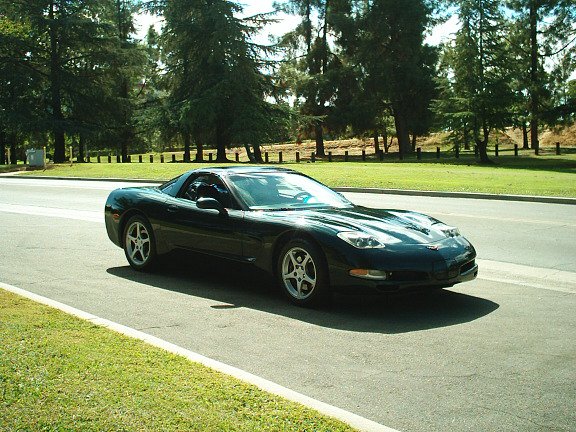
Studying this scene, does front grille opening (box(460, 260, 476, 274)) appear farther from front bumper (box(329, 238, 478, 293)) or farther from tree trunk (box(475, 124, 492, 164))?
tree trunk (box(475, 124, 492, 164))

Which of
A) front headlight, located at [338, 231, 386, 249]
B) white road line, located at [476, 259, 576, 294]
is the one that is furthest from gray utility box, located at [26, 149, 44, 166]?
front headlight, located at [338, 231, 386, 249]

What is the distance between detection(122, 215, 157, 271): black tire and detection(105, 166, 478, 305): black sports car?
0.5 inches

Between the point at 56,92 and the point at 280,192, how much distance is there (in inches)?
1794

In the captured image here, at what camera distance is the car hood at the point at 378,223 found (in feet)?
22.4

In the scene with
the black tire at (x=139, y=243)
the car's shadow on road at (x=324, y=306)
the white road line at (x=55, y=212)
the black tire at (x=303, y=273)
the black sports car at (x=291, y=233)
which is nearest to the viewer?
the car's shadow on road at (x=324, y=306)

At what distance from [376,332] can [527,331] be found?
1.27 metres

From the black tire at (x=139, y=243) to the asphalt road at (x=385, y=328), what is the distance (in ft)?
0.68

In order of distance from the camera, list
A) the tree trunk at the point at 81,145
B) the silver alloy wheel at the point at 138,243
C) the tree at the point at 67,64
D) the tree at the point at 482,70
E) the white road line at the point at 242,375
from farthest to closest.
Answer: the tree trunk at the point at 81,145 < the tree at the point at 67,64 < the tree at the point at 482,70 < the silver alloy wheel at the point at 138,243 < the white road line at the point at 242,375

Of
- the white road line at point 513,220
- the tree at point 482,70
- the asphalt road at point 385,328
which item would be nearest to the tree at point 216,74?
the tree at point 482,70

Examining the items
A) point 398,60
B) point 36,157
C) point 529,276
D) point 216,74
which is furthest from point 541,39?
point 529,276

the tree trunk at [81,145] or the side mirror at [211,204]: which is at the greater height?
the tree trunk at [81,145]

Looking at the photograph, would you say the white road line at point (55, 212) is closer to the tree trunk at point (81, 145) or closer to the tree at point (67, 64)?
the tree at point (67, 64)

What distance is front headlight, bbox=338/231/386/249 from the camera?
662cm

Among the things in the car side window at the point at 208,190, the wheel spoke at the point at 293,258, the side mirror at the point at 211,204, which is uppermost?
the car side window at the point at 208,190
